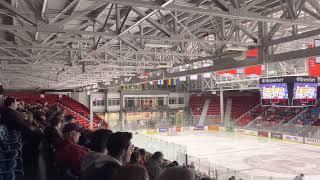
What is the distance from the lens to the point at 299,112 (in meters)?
34.3

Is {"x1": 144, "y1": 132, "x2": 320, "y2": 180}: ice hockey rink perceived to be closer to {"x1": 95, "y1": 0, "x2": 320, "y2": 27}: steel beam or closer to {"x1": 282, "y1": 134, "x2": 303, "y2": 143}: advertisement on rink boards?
{"x1": 282, "y1": 134, "x2": 303, "y2": 143}: advertisement on rink boards

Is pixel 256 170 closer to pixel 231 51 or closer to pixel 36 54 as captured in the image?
pixel 231 51

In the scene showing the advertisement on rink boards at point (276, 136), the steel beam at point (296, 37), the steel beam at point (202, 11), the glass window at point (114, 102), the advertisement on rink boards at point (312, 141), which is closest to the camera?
the steel beam at point (202, 11)

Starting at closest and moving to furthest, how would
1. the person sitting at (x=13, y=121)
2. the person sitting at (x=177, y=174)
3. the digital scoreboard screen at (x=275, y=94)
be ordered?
the person sitting at (x=177, y=174) < the person sitting at (x=13, y=121) < the digital scoreboard screen at (x=275, y=94)

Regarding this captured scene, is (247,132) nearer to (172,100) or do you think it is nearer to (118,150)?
(172,100)

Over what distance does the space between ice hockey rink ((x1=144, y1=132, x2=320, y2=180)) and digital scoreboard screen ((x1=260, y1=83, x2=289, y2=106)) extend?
3665 millimetres

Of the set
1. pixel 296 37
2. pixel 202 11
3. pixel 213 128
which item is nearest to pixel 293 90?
pixel 296 37

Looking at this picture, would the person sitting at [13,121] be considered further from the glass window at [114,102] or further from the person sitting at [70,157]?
the glass window at [114,102]

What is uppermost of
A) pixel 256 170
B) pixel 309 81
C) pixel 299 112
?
pixel 309 81

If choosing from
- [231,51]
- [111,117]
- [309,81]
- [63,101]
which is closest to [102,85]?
[63,101]

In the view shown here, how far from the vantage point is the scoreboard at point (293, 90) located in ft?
55.8

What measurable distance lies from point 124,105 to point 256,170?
27059mm

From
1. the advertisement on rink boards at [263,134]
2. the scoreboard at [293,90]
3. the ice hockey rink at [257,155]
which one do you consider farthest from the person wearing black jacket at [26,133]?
the advertisement on rink boards at [263,134]

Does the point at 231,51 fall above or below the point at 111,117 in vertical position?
above
